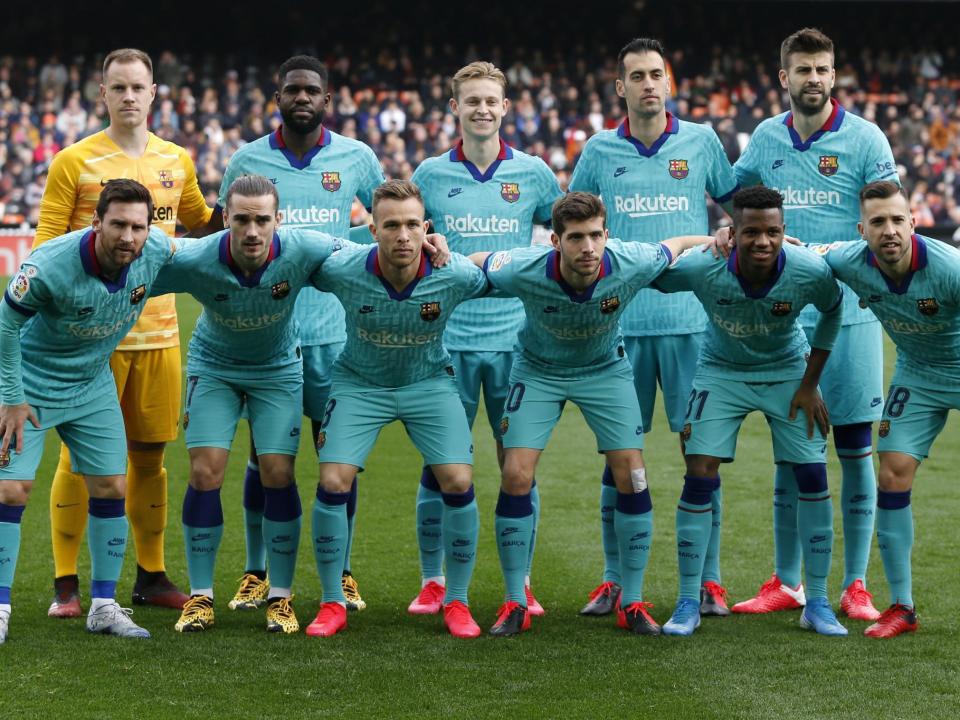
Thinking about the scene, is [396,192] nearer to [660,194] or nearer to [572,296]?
[572,296]

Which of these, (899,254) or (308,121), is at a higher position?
(308,121)

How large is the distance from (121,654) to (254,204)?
1917mm

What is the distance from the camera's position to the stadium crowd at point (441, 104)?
79.4 feet

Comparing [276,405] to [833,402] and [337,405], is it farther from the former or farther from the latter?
[833,402]

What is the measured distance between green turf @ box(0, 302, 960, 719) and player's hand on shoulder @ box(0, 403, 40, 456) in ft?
2.73

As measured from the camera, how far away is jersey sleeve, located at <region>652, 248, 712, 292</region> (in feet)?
18.8

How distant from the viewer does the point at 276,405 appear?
19.3 feet

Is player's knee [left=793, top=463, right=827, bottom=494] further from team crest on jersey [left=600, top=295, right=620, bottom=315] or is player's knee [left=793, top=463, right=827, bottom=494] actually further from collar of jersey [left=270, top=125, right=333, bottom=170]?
collar of jersey [left=270, top=125, right=333, bottom=170]

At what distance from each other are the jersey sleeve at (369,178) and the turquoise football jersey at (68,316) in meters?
1.13

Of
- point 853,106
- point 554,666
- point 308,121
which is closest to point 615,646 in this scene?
point 554,666

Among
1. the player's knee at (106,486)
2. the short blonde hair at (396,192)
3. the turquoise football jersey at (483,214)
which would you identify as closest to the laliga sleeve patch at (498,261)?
the short blonde hair at (396,192)

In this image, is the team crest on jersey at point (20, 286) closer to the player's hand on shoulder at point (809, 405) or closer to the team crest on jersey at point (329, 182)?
the team crest on jersey at point (329, 182)

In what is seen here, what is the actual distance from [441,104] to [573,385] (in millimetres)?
22042

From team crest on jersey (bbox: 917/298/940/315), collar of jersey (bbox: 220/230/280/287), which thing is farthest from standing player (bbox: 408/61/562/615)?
team crest on jersey (bbox: 917/298/940/315)
